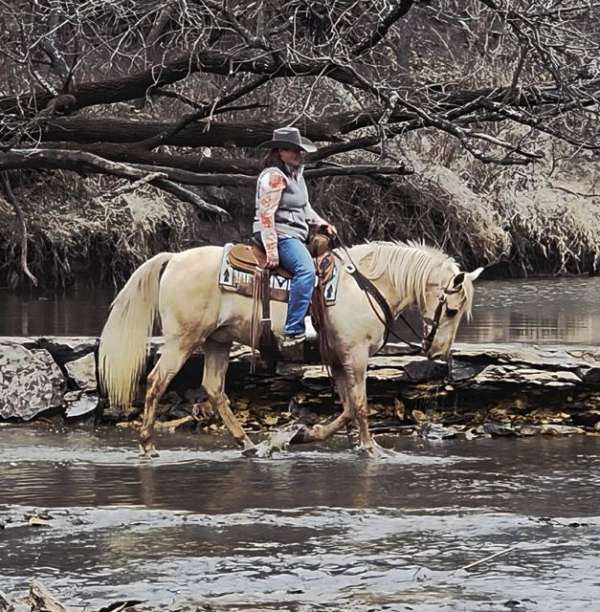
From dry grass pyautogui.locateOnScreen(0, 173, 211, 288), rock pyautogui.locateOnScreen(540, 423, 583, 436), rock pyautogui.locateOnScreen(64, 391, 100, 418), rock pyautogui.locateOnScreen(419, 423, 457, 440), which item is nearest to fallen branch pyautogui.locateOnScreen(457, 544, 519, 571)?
rock pyautogui.locateOnScreen(419, 423, 457, 440)

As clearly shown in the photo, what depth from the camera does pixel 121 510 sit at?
784 centimetres

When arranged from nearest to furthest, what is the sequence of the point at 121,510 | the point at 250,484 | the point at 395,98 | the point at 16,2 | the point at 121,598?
the point at 121,598
the point at 121,510
the point at 250,484
the point at 395,98
the point at 16,2

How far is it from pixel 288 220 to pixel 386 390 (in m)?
2.16

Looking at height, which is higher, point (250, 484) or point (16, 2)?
point (16, 2)

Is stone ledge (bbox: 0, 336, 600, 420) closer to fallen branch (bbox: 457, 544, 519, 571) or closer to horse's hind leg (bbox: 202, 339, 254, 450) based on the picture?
horse's hind leg (bbox: 202, 339, 254, 450)

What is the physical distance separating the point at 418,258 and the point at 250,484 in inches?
98.4

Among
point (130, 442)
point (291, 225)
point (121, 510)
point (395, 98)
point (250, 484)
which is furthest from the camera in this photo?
point (395, 98)

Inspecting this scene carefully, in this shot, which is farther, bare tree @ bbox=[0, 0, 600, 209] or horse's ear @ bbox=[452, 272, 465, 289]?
bare tree @ bbox=[0, 0, 600, 209]

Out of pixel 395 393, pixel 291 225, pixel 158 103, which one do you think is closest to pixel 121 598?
pixel 291 225

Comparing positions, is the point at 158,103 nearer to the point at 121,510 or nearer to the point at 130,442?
the point at 130,442

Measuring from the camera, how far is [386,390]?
1169 cm

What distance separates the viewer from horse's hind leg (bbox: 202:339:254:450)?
1041 cm

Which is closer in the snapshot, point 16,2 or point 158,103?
point 16,2

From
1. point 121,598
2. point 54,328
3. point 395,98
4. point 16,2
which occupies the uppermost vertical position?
point 16,2
